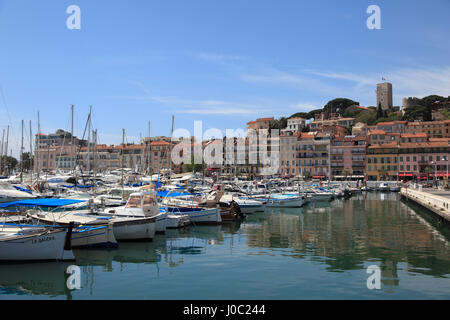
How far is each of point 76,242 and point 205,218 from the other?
41.5 ft

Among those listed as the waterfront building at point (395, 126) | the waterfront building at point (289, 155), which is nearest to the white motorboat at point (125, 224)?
the waterfront building at point (289, 155)

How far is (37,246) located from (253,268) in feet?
29.0

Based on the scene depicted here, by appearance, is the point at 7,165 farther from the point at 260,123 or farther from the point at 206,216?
the point at 260,123

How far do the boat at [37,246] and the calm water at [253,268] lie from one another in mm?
446

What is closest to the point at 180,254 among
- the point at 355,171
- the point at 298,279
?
the point at 298,279

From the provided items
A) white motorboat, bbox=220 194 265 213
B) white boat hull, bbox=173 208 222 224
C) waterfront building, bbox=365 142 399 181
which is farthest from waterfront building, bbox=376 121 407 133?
white boat hull, bbox=173 208 222 224

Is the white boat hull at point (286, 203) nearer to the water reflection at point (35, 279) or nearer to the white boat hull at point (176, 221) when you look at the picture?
the white boat hull at point (176, 221)

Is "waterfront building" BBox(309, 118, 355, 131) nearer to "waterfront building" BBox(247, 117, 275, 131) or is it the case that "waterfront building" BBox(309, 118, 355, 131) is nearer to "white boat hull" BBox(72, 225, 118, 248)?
"waterfront building" BBox(247, 117, 275, 131)

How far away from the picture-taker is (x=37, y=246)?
1656 cm

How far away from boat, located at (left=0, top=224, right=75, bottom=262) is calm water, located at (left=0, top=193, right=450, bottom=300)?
45cm

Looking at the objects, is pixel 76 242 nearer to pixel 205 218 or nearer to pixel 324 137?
pixel 205 218

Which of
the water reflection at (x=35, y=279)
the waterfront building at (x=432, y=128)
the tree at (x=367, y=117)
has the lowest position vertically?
the water reflection at (x=35, y=279)

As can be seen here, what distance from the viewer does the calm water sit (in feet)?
43.5

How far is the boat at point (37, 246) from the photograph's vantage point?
16.3 metres
